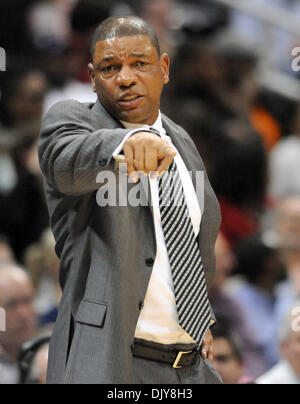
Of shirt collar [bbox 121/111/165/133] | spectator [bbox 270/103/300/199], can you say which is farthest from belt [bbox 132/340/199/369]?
spectator [bbox 270/103/300/199]

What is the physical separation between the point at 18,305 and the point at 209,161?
4.33 feet

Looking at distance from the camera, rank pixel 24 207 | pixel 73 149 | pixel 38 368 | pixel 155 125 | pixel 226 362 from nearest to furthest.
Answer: pixel 73 149 → pixel 155 125 → pixel 38 368 → pixel 226 362 → pixel 24 207

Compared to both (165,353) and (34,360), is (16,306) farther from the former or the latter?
(165,353)

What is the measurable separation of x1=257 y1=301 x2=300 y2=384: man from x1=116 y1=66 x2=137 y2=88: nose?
1.46 m

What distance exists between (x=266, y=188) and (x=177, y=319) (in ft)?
8.89

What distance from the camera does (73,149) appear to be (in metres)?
2.14

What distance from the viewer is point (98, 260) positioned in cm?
228

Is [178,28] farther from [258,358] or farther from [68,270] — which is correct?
[68,270]

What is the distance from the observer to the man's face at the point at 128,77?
225cm

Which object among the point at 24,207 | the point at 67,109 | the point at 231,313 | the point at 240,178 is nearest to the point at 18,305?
the point at 24,207

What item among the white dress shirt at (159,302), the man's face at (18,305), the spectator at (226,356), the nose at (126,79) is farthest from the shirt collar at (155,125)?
the man's face at (18,305)

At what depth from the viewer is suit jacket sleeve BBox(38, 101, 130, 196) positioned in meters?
2.11

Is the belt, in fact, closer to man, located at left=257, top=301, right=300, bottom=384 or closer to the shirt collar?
the shirt collar

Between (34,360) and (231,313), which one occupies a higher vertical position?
(34,360)
